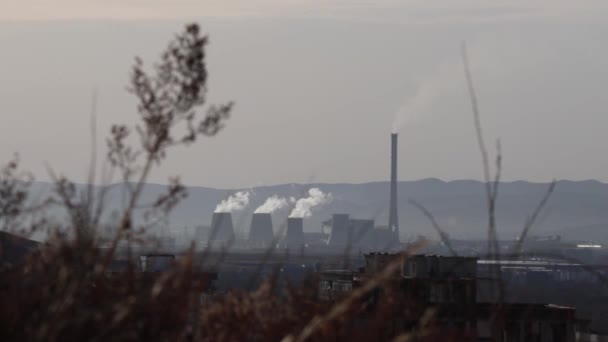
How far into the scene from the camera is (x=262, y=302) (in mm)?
8102

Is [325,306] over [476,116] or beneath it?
beneath

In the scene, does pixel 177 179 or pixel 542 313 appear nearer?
pixel 177 179

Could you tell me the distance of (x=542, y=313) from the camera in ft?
151

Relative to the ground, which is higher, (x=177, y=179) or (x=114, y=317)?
(x=177, y=179)

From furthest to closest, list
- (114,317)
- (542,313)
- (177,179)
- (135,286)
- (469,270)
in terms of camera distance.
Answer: (469,270), (542,313), (135,286), (177,179), (114,317)

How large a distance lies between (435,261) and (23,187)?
40.5m

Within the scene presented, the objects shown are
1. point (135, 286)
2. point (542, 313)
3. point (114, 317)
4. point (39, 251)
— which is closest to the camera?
point (114, 317)

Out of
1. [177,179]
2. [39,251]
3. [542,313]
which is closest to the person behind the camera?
[177,179]

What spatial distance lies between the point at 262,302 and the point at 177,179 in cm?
139

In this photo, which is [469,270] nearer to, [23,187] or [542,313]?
[542,313]

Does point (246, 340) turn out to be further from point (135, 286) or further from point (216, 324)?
point (135, 286)

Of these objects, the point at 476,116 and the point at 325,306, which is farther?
the point at 325,306

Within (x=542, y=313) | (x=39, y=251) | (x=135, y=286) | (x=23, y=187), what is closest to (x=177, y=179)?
(x=135, y=286)

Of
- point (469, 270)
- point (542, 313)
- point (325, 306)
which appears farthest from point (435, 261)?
point (325, 306)
